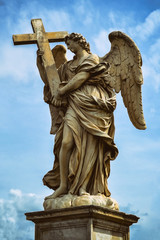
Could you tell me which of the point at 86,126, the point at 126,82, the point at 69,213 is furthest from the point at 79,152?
the point at 126,82

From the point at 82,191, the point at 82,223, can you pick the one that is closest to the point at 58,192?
the point at 82,191

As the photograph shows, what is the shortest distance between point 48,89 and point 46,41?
38.8 inches

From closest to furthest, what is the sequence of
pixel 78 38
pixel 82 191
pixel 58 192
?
pixel 82 191 → pixel 58 192 → pixel 78 38

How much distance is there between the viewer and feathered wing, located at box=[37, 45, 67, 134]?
10.9 metres

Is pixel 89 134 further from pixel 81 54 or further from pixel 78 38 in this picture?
pixel 78 38

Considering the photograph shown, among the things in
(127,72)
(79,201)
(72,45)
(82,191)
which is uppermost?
(72,45)

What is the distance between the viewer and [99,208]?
30.9 feet

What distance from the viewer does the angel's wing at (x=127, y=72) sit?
10.9 meters

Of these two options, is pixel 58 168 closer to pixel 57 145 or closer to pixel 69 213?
pixel 57 145

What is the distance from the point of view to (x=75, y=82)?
34.2 ft

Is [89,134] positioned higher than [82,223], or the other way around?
[89,134]

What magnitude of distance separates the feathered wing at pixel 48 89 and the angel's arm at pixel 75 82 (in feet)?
1.59

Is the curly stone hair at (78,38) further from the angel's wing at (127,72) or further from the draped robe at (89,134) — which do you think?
the angel's wing at (127,72)

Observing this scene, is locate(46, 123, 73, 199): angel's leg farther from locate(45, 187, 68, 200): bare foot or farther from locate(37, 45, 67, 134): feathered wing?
locate(37, 45, 67, 134): feathered wing
